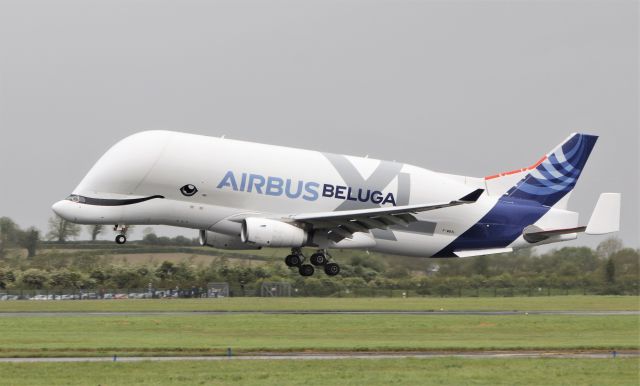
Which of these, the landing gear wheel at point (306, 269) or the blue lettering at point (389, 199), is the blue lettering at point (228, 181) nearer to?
the landing gear wheel at point (306, 269)

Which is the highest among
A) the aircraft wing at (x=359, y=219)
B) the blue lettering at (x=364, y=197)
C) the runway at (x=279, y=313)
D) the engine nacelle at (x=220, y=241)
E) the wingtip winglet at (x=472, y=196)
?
the blue lettering at (x=364, y=197)

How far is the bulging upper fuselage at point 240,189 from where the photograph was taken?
50688 mm

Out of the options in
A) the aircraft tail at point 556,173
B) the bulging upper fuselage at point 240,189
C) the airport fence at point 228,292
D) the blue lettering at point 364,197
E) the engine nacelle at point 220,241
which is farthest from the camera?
the airport fence at point 228,292

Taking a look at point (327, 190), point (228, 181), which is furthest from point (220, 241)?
point (327, 190)

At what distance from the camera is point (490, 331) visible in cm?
5003

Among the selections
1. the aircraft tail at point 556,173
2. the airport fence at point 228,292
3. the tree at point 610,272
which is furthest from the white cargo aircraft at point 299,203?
the tree at point 610,272

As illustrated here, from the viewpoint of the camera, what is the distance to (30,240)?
77125 mm

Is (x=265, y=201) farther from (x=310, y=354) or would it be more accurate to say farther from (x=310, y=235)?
(x=310, y=354)

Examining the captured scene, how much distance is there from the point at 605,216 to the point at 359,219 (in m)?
12.8

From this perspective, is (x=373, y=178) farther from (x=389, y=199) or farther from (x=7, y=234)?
(x=7, y=234)

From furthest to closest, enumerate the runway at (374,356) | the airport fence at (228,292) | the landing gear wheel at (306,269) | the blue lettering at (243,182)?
the airport fence at (228,292)
the landing gear wheel at (306,269)
the blue lettering at (243,182)
the runway at (374,356)

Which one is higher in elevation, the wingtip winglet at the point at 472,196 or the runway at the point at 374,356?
the wingtip winglet at the point at 472,196

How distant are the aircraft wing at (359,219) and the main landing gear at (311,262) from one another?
125 cm

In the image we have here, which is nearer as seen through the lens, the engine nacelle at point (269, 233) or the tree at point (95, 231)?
the engine nacelle at point (269, 233)
